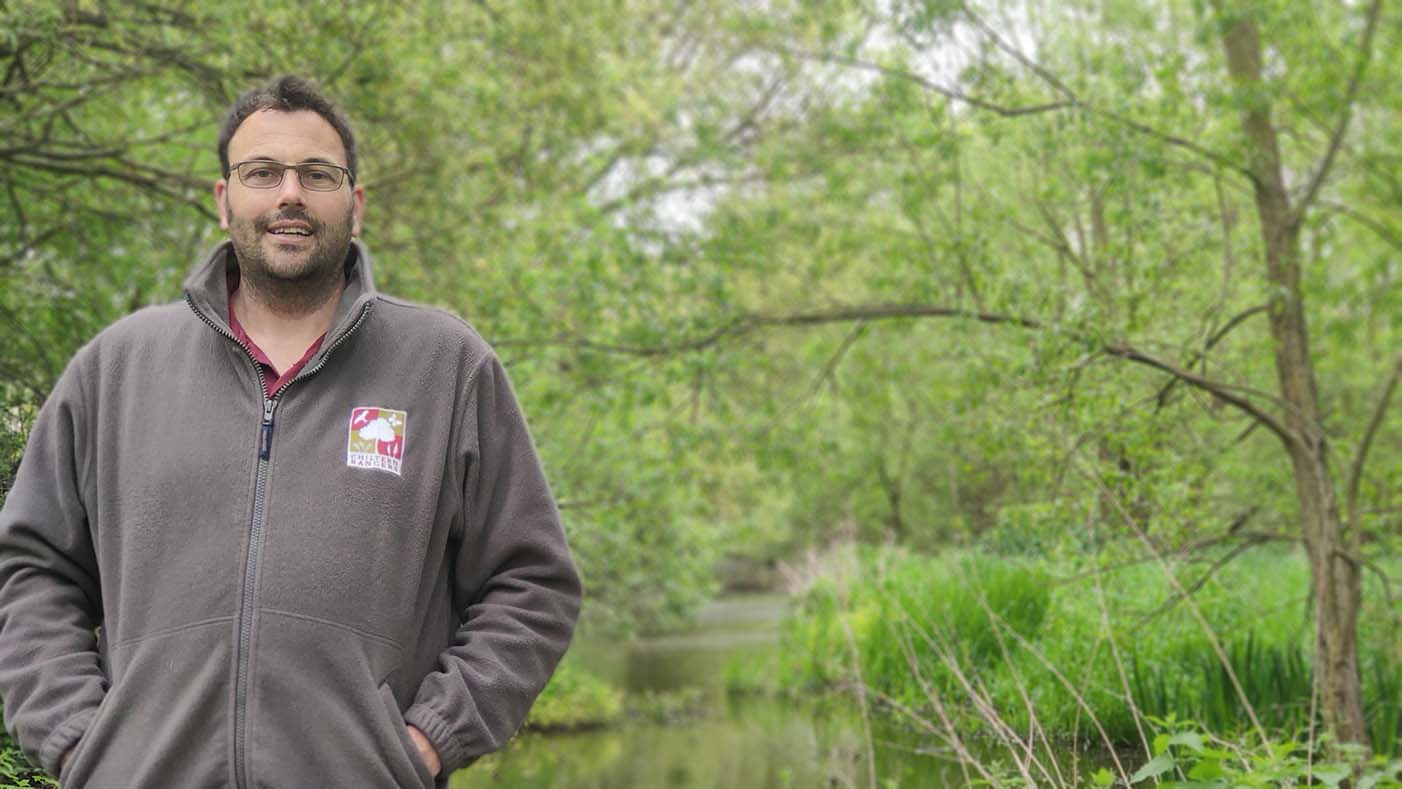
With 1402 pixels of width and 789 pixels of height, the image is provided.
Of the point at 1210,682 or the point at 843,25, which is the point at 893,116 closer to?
the point at 843,25

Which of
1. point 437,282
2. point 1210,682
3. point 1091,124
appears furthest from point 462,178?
point 1210,682

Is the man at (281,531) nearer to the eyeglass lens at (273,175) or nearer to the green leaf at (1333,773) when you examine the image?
the eyeglass lens at (273,175)

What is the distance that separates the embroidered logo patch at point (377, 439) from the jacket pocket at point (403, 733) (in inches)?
14.3

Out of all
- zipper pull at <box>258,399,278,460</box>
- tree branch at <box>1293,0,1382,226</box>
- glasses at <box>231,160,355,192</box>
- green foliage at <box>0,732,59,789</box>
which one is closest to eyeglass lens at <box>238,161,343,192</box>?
glasses at <box>231,160,355,192</box>

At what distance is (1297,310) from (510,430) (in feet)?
20.1

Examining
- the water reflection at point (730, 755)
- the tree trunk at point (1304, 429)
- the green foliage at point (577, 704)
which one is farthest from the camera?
the green foliage at point (577, 704)

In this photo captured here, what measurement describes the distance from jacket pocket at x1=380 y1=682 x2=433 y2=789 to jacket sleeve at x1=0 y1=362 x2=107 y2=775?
0.47 m

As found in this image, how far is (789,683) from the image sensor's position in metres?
13.2

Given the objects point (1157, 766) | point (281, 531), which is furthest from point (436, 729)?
point (1157, 766)

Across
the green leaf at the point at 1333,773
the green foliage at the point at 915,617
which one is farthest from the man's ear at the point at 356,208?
the green foliage at the point at 915,617

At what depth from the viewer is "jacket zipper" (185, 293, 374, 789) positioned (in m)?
2.10

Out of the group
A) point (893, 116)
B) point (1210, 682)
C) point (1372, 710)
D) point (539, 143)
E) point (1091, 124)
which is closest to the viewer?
point (1210, 682)

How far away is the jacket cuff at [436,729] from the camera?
2.22 m

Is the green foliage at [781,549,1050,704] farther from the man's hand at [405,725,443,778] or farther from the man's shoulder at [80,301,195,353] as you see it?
the man's shoulder at [80,301,195,353]
